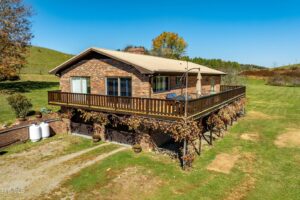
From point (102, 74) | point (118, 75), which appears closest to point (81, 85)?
point (102, 74)

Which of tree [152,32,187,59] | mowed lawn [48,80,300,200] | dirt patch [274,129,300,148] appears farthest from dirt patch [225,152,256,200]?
tree [152,32,187,59]

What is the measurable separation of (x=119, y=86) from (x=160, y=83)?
11.0ft

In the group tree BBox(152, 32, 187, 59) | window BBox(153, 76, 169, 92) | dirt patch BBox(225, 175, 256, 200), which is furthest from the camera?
tree BBox(152, 32, 187, 59)

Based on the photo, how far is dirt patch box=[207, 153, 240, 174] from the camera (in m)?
12.9

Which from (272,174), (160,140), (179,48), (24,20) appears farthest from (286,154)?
(179,48)

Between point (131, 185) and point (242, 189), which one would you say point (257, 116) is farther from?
point (131, 185)

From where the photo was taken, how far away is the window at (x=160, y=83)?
1685 centimetres

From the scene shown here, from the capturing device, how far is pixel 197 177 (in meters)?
11.9

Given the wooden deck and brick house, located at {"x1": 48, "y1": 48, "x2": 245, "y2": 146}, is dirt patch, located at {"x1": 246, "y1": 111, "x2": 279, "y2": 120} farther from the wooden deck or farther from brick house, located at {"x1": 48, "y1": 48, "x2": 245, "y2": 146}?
the wooden deck

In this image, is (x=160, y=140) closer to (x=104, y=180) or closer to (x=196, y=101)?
(x=196, y=101)

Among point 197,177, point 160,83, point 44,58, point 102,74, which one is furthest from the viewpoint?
point 44,58

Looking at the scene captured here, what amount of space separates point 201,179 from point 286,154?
7.86 metres

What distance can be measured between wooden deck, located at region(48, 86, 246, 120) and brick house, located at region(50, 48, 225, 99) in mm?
1602

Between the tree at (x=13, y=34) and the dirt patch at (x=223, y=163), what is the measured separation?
104ft
